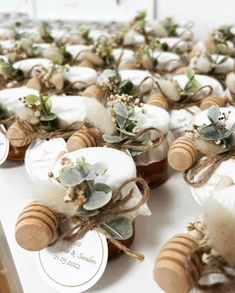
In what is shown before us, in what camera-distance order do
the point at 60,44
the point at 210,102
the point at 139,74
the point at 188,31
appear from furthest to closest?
the point at 188,31, the point at 60,44, the point at 139,74, the point at 210,102

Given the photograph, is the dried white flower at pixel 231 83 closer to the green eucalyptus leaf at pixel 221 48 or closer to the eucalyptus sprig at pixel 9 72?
the green eucalyptus leaf at pixel 221 48

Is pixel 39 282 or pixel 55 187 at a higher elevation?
pixel 55 187

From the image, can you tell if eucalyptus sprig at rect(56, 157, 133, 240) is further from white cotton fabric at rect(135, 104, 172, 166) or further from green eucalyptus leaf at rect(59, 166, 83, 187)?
white cotton fabric at rect(135, 104, 172, 166)

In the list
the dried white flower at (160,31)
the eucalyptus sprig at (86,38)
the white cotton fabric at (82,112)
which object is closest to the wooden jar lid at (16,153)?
the white cotton fabric at (82,112)

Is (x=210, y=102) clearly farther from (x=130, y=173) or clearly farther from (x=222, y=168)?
(x=130, y=173)

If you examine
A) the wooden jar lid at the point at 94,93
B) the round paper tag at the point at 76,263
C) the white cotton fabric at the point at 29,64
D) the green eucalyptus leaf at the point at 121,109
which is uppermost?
the green eucalyptus leaf at the point at 121,109

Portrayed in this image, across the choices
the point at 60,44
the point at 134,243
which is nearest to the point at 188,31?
the point at 60,44
